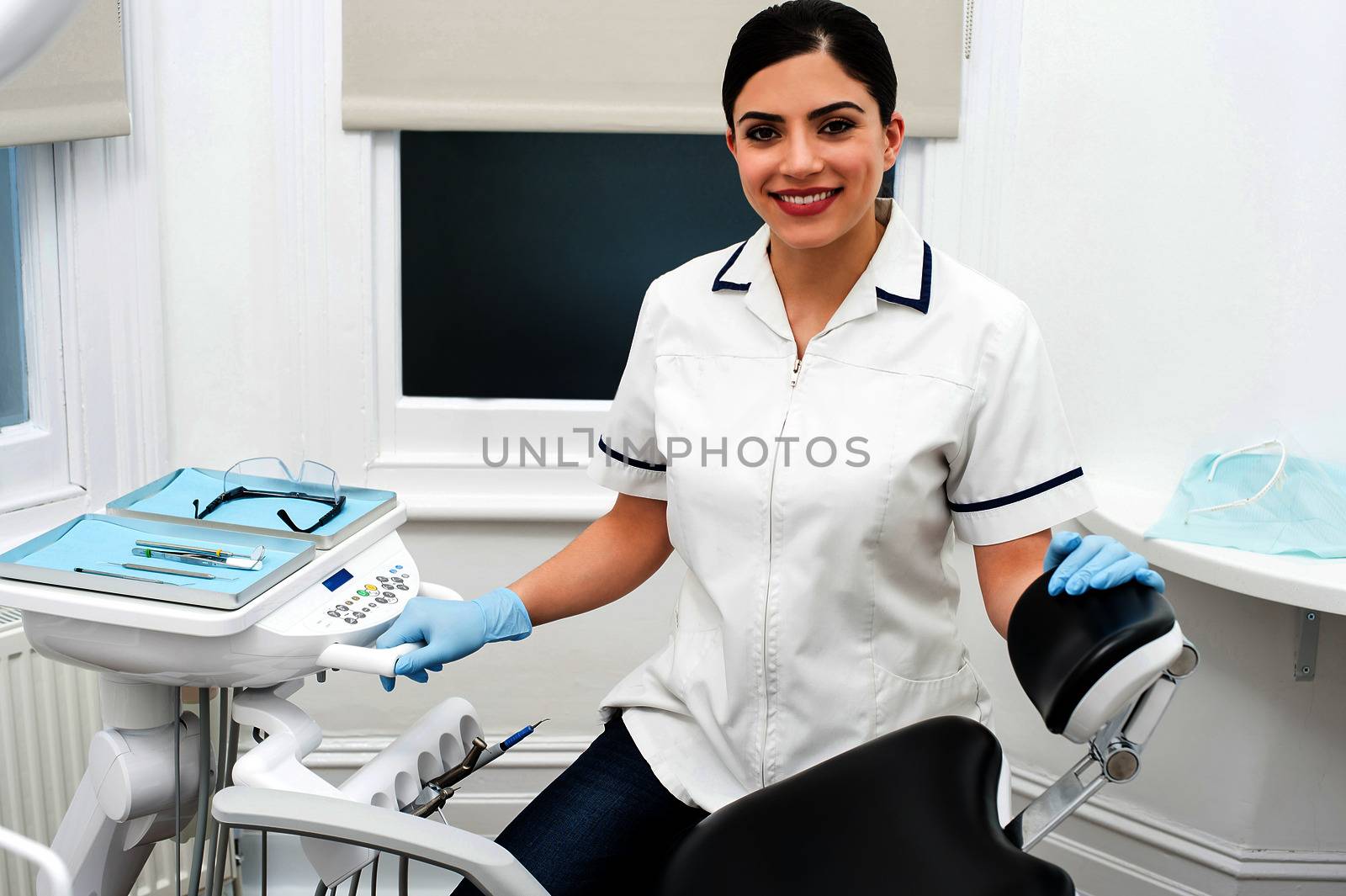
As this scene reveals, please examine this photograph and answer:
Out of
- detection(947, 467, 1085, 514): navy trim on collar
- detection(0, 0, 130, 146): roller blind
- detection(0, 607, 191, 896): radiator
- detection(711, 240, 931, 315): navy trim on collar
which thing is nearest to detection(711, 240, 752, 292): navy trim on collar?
detection(711, 240, 931, 315): navy trim on collar

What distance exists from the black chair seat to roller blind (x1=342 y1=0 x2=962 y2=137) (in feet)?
3.67

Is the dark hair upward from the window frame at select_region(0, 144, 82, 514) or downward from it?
upward

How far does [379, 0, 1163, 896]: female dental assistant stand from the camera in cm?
117

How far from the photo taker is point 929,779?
0.98 meters

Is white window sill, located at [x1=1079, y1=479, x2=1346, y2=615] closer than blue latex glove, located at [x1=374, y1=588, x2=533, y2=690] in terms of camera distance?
No

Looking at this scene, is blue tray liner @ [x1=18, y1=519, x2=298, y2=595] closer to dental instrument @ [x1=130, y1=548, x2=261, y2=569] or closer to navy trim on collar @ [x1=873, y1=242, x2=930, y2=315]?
dental instrument @ [x1=130, y1=548, x2=261, y2=569]

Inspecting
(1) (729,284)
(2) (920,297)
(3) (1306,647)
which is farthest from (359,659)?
(3) (1306,647)

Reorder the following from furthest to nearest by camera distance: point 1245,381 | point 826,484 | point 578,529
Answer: point 578,529, point 1245,381, point 826,484

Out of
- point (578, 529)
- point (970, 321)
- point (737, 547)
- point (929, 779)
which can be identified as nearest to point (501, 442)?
point (578, 529)

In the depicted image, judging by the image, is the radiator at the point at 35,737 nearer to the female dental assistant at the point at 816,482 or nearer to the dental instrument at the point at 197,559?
the dental instrument at the point at 197,559

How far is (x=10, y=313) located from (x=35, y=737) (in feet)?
2.04

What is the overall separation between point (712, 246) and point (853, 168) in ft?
2.90

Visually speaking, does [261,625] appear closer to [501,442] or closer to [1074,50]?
[501,442]

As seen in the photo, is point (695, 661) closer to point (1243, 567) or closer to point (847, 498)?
point (847, 498)
